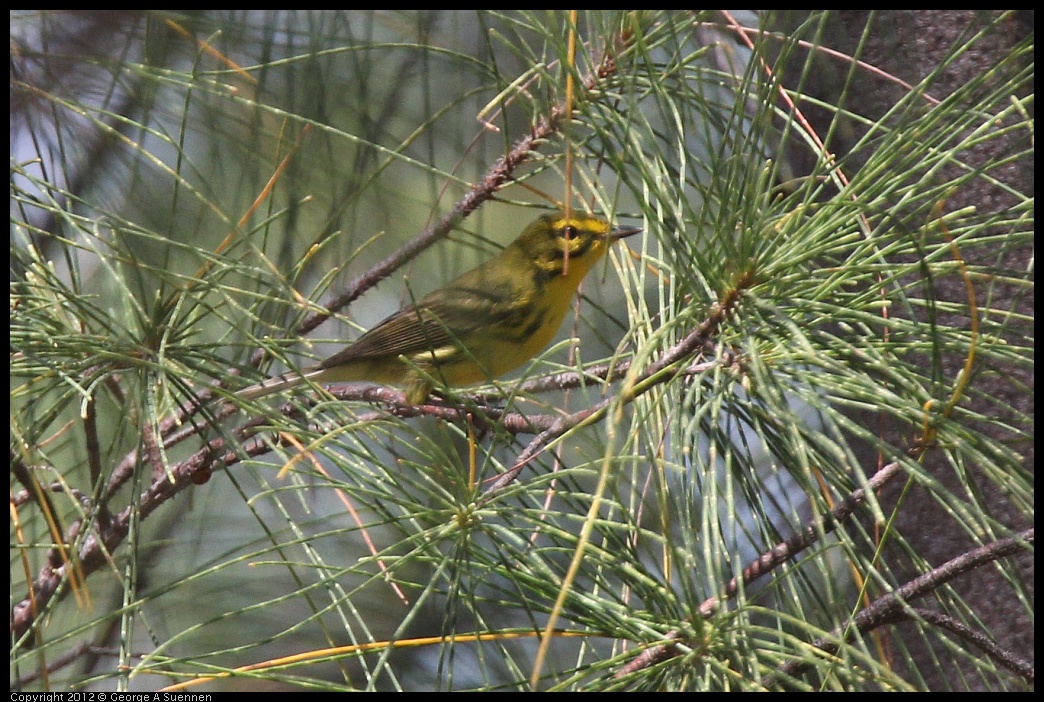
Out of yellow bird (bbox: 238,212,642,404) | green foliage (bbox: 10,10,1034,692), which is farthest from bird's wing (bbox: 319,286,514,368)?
green foliage (bbox: 10,10,1034,692)

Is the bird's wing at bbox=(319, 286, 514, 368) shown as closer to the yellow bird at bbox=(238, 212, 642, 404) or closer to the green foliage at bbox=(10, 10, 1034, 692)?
the yellow bird at bbox=(238, 212, 642, 404)

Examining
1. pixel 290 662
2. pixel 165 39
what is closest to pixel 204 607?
pixel 290 662

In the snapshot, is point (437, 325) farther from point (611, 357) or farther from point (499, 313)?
point (611, 357)

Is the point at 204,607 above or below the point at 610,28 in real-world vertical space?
below

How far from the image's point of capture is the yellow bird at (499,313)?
2498mm

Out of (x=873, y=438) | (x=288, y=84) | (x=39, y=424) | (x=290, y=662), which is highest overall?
(x=288, y=84)

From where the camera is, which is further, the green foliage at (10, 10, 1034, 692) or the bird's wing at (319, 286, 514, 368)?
the bird's wing at (319, 286, 514, 368)

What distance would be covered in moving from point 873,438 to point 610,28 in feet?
2.65

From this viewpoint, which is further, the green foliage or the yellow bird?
the yellow bird

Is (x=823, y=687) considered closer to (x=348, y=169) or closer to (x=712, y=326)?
(x=712, y=326)

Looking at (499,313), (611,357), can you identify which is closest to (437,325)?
(499,313)

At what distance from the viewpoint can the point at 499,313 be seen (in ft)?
8.38

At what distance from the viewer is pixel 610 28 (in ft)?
4.77

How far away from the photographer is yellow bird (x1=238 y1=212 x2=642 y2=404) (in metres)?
2.50
